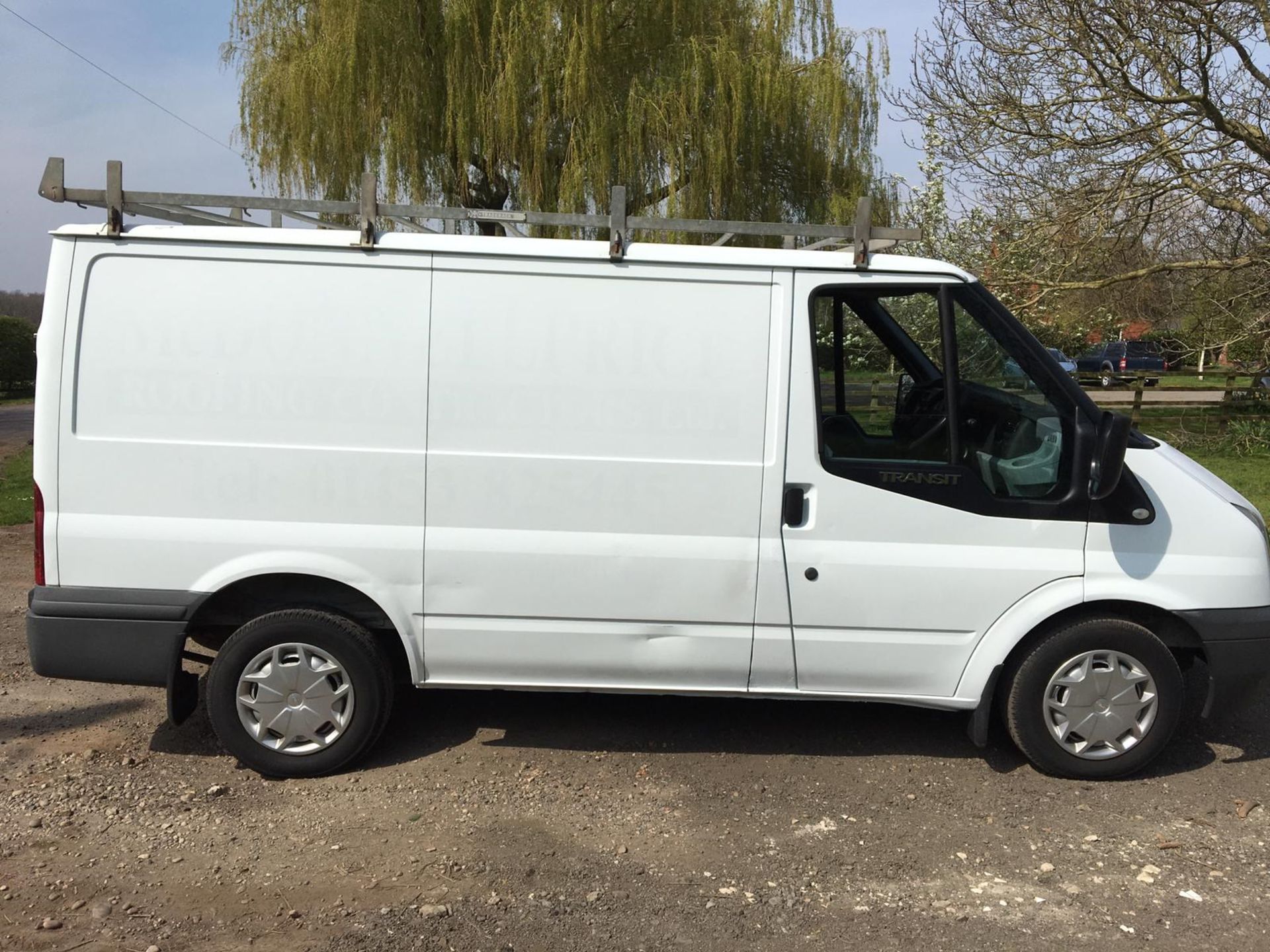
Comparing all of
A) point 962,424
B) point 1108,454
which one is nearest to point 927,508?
point 962,424

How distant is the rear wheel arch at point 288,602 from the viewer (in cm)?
416

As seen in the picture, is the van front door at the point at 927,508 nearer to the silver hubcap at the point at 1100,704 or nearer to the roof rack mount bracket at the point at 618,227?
the silver hubcap at the point at 1100,704

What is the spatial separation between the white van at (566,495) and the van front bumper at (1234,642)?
1 centimetres

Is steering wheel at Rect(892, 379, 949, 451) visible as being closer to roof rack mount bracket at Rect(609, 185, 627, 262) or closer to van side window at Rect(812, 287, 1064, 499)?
van side window at Rect(812, 287, 1064, 499)

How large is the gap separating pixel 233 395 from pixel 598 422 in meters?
1.39

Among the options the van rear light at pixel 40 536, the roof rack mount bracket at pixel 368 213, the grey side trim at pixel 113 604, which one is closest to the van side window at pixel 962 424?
the roof rack mount bracket at pixel 368 213

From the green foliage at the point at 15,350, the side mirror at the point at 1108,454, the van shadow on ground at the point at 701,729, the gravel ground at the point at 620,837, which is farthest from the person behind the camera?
the green foliage at the point at 15,350

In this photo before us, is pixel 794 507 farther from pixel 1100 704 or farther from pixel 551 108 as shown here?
pixel 551 108

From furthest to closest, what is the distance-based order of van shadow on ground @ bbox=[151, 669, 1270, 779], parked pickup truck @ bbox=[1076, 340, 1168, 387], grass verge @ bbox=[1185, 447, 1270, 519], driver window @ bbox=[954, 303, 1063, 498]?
1. parked pickup truck @ bbox=[1076, 340, 1168, 387]
2. grass verge @ bbox=[1185, 447, 1270, 519]
3. van shadow on ground @ bbox=[151, 669, 1270, 779]
4. driver window @ bbox=[954, 303, 1063, 498]

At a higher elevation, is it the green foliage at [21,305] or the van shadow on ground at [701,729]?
the green foliage at [21,305]

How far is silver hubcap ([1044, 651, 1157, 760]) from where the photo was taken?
164 inches

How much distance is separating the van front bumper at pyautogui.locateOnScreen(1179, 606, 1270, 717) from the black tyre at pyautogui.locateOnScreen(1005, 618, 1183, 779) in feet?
0.47

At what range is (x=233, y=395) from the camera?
3984mm

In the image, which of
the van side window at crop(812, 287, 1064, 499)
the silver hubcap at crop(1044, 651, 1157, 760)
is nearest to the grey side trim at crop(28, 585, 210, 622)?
the van side window at crop(812, 287, 1064, 499)
